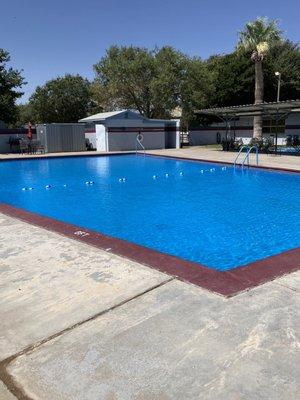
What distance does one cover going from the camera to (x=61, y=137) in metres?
25.9

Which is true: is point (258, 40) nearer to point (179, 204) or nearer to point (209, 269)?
point (179, 204)

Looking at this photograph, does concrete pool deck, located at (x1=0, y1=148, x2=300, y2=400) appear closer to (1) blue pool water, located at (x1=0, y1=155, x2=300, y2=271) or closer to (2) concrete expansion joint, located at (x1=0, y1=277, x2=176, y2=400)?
(2) concrete expansion joint, located at (x1=0, y1=277, x2=176, y2=400)

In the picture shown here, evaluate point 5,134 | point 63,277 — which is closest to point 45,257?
point 63,277

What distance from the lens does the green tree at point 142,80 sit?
31781mm

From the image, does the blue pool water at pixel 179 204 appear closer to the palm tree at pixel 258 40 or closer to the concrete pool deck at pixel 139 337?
the concrete pool deck at pixel 139 337

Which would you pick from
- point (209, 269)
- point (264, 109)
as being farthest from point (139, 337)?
point (264, 109)

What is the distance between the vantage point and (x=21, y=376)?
2674 mm

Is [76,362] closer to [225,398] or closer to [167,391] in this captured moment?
[167,391]

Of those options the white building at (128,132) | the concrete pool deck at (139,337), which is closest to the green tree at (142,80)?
the white building at (128,132)

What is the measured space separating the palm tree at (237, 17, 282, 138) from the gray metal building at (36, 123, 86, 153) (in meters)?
12.0

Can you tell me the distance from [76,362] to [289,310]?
76.0 inches

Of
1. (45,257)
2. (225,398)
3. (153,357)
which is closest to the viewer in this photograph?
(225,398)

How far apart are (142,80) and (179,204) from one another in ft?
81.5

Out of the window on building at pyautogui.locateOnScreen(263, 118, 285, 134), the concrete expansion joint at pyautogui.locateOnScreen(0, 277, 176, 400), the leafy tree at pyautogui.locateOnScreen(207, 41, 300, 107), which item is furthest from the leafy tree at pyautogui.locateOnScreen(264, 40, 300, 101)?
the concrete expansion joint at pyautogui.locateOnScreen(0, 277, 176, 400)
